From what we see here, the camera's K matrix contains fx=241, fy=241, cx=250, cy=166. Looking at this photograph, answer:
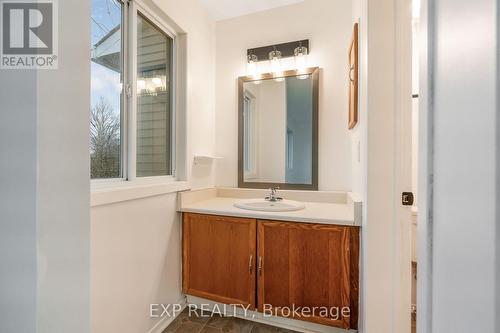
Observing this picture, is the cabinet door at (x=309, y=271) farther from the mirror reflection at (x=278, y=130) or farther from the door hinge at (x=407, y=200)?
the mirror reflection at (x=278, y=130)

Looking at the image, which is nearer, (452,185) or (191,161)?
(452,185)

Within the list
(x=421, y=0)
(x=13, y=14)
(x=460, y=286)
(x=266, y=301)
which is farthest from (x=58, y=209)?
(x=266, y=301)

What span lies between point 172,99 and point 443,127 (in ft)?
6.23

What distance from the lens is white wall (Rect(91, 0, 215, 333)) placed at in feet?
4.13

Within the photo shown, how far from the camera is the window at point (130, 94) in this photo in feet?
4.44

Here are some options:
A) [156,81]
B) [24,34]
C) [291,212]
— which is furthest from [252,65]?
[24,34]

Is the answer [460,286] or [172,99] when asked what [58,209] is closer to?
[460,286]

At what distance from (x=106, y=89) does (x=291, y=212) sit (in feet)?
4.55

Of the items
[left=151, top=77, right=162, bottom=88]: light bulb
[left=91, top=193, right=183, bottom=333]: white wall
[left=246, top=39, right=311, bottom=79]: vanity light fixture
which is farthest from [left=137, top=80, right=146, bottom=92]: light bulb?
[left=246, top=39, right=311, bottom=79]: vanity light fixture

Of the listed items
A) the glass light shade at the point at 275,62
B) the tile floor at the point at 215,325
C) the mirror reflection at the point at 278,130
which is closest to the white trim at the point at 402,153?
the tile floor at the point at 215,325

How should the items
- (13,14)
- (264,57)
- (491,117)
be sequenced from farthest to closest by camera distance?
(264,57) < (13,14) < (491,117)

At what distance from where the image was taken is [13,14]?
0.53m

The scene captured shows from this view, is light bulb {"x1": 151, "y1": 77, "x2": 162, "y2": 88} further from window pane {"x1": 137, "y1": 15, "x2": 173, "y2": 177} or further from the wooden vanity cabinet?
the wooden vanity cabinet

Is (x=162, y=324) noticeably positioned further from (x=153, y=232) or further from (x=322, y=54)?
(x=322, y=54)
